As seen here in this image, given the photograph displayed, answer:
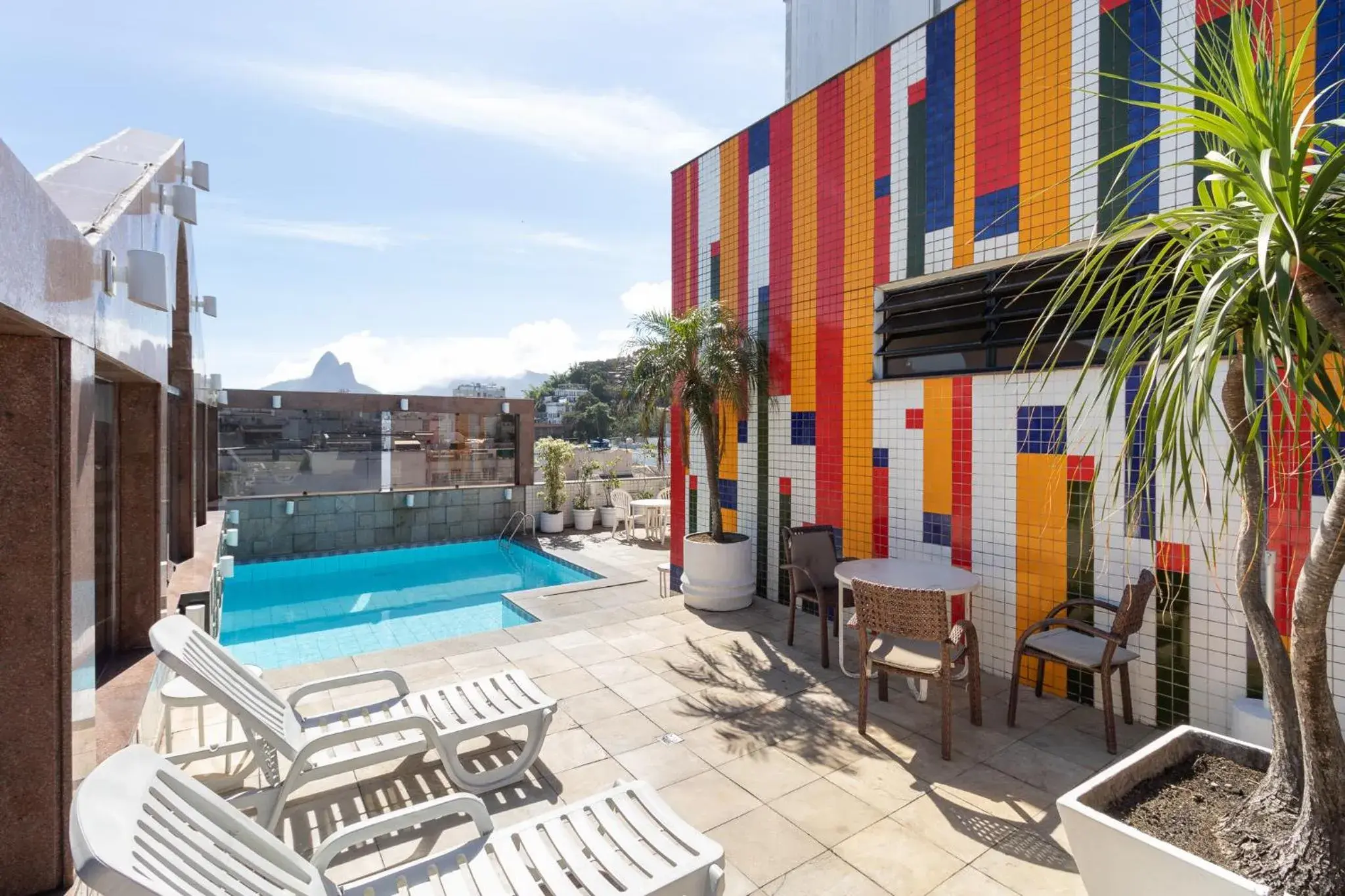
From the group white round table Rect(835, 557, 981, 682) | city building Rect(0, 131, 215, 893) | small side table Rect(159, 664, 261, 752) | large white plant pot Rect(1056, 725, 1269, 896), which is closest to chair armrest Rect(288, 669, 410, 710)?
small side table Rect(159, 664, 261, 752)

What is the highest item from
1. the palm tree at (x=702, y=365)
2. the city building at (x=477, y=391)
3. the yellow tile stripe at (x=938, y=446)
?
the city building at (x=477, y=391)

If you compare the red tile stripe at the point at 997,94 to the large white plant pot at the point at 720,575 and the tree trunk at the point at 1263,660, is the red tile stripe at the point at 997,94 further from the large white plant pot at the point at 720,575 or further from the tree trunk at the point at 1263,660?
the large white plant pot at the point at 720,575

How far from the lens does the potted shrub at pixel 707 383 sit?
6609mm

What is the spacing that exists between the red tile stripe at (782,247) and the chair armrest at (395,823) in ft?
16.8

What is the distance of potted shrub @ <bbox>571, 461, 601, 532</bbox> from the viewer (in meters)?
14.3

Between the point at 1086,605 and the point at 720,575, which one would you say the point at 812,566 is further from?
the point at 1086,605

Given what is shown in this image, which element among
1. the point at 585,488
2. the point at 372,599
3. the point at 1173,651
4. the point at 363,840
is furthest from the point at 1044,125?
the point at 585,488

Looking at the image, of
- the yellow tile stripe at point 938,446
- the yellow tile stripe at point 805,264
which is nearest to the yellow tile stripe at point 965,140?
the yellow tile stripe at point 938,446

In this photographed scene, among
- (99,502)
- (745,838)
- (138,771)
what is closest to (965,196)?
(745,838)

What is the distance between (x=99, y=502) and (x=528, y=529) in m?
10.6

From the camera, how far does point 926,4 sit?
382 inches

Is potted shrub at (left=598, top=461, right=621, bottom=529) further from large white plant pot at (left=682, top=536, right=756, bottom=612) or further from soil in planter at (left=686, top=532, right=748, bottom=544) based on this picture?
large white plant pot at (left=682, top=536, right=756, bottom=612)

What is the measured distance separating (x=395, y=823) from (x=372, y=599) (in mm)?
9257

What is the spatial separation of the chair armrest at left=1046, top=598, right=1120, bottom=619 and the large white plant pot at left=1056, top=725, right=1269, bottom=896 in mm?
1683
